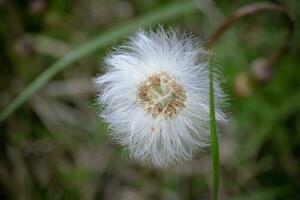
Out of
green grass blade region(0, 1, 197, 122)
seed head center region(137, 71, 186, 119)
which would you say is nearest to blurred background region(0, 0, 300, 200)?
green grass blade region(0, 1, 197, 122)

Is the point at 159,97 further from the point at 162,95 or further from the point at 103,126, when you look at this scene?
the point at 103,126

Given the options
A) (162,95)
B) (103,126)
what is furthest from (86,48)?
(162,95)

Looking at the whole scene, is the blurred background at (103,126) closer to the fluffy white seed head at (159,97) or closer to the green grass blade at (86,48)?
the green grass blade at (86,48)

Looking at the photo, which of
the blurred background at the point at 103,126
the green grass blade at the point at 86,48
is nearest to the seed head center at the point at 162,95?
the green grass blade at the point at 86,48

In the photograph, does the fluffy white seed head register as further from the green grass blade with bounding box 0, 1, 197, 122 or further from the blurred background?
the blurred background

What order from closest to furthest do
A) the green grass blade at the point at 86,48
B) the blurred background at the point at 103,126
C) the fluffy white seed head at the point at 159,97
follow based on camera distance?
1. the fluffy white seed head at the point at 159,97
2. the green grass blade at the point at 86,48
3. the blurred background at the point at 103,126

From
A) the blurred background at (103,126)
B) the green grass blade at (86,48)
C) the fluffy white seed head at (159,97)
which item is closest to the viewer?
the fluffy white seed head at (159,97)

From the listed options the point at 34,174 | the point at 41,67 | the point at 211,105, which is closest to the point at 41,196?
the point at 34,174
